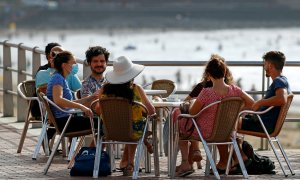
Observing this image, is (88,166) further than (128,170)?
No

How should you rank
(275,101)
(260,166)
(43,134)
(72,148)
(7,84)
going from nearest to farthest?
(275,101) < (260,166) < (72,148) < (43,134) < (7,84)

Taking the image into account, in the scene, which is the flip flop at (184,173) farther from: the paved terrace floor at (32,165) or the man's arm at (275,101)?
the man's arm at (275,101)

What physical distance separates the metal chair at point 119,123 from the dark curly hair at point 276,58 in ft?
3.31

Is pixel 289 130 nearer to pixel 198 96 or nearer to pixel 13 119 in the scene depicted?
pixel 13 119

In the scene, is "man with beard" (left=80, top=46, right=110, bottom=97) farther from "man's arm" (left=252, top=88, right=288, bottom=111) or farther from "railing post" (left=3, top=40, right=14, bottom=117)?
"railing post" (left=3, top=40, right=14, bottom=117)

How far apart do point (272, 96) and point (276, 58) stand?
280 millimetres

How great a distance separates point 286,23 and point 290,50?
37119mm

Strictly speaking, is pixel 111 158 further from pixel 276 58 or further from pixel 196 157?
pixel 276 58

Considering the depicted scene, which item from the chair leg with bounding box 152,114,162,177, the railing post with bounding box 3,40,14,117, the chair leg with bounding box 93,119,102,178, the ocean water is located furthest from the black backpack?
the ocean water

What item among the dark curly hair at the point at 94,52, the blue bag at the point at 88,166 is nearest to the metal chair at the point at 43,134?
the dark curly hair at the point at 94,52

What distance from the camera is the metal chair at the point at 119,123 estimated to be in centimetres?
807

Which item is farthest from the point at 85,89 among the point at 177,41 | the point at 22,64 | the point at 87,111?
the point at 177,41

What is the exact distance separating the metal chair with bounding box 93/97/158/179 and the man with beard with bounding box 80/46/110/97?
0.69m

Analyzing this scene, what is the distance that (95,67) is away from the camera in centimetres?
877
